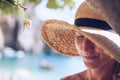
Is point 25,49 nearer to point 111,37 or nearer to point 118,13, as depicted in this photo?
point 111,37

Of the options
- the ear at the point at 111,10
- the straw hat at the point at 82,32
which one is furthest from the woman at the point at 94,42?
the ear at the point at 111,10

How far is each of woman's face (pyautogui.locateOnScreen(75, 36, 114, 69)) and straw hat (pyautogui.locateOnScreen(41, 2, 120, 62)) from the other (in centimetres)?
4

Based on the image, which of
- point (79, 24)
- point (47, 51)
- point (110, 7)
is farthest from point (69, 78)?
point (47, 51)

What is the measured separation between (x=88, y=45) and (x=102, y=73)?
12 centimetres

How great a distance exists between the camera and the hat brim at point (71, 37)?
1.10 meters

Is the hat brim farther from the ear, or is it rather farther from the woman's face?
the ear

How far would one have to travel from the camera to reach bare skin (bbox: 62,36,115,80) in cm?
118

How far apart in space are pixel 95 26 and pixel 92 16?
0.18 ft

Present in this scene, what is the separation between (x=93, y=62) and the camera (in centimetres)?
123

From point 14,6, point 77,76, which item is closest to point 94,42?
point 77,76

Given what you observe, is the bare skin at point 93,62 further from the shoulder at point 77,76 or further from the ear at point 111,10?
the ear at point 111,10

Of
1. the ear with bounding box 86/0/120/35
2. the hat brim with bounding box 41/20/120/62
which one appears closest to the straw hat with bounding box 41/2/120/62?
the hat brim with bounding box 41/20/120/62

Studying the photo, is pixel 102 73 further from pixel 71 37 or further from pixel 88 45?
pixel 71 37

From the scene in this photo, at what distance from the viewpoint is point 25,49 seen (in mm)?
4168
